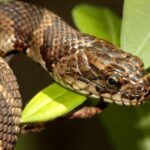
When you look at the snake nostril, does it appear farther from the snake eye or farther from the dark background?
the dark background

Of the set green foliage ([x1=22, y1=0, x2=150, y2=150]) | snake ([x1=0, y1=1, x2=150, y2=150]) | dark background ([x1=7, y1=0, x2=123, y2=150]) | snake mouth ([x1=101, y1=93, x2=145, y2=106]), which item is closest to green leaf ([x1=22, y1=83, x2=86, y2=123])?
green foliage ([x1=22, y1=0, x2=150, y2=150])

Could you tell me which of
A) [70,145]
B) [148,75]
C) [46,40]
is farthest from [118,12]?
[148,75]

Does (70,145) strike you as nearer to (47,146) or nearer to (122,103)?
(47,146)

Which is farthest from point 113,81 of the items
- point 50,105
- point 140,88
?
point 50,105

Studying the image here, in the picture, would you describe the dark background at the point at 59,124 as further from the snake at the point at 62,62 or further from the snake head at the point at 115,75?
the snake head at the point at 115,75

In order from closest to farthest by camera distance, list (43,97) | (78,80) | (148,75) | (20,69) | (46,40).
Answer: (43,97)
(148,75)
(78,80)
(46,40)
(20,69)

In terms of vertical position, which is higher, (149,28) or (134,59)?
(149,28)

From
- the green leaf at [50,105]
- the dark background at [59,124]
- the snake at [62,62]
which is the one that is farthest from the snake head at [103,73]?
the dark background at [59,124]

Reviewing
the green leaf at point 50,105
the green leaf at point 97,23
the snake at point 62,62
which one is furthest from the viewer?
the green leaf at point 97,23
